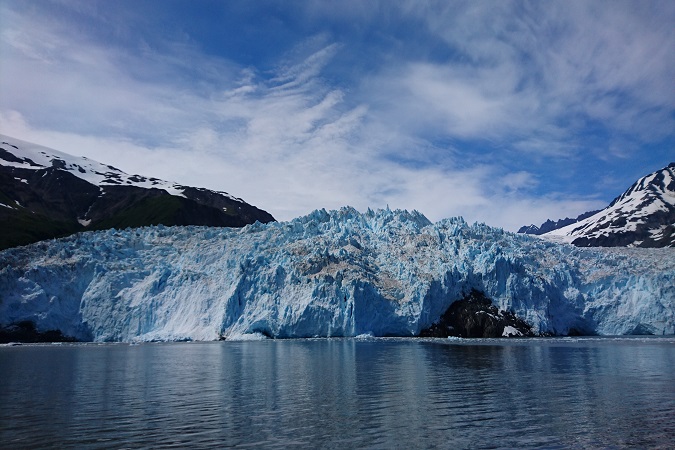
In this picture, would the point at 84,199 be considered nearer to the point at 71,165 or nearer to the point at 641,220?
the point at 71,165

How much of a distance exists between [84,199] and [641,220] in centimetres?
14502

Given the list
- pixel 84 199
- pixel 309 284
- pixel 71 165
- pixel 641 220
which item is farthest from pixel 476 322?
pixel 71 165

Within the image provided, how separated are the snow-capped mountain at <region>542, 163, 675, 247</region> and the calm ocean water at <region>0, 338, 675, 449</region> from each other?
4138 inches

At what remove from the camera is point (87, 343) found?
47.0m

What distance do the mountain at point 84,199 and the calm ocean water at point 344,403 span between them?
80.1 metres

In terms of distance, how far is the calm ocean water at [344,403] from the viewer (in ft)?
40.3

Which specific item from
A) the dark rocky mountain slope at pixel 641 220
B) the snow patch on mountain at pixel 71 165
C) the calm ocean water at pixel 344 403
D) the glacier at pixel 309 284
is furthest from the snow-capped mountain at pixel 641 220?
the calm ocean water at pixel 344 403

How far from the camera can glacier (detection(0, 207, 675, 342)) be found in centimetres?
4612

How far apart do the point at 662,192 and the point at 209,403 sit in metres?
182

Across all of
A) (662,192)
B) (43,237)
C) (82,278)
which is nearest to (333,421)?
(82,278)

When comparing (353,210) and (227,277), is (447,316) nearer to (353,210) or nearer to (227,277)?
(353,210)

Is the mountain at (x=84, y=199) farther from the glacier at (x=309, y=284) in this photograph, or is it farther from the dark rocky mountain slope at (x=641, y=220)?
the dark rocky mountain slope at (x=641, y=220)

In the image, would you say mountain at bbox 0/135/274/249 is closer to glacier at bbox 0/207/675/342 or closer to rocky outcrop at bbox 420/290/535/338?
glacier at bbox 0/207/675/342

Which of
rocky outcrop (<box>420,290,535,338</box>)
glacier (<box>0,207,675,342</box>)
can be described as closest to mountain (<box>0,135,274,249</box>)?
glacier (<box>0,207,675,342</box>)
